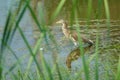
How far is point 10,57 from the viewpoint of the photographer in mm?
6746

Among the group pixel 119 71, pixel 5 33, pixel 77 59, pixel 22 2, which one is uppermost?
pixel 22 2

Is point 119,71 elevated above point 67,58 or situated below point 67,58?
above

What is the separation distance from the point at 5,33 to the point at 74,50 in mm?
5632

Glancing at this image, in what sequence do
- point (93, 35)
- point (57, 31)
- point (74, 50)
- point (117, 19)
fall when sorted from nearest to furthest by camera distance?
point (74, 50) < point (93, 35) < point (57, 31) < point (117, 19)

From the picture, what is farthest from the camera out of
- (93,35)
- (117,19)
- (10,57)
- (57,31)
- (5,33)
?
(117,19)

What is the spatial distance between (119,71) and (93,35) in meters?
6.44

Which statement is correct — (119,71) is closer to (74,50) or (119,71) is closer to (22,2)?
(22,2)

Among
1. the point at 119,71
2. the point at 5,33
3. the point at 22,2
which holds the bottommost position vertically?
the point at 119,71

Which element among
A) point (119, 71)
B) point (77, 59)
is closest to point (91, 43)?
point (77, 59)

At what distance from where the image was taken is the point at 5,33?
1953 mm

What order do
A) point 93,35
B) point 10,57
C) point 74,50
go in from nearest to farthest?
point 10,57
point 74,50
point 93,35

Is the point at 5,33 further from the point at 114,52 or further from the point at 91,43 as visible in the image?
the point at 91,43

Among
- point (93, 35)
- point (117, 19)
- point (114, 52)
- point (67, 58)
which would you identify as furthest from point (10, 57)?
point (117, 19)

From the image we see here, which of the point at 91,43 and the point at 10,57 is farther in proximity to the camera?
the point at 91,43
